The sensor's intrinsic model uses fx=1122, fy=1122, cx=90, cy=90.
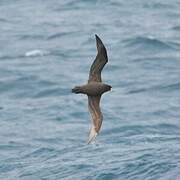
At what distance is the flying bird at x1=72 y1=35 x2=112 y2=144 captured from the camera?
55.3 feet

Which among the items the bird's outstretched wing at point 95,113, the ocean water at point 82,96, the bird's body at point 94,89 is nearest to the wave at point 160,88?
the ocean water at point 82,96

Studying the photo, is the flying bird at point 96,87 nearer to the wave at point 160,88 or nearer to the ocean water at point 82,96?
the ocean water at point 82,96

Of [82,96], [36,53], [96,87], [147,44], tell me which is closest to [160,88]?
[82,96]

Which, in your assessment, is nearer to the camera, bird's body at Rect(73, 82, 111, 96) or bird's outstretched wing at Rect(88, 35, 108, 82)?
bird's body at Rect(73, 82, 111, 96)

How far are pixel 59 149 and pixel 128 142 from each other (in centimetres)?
151

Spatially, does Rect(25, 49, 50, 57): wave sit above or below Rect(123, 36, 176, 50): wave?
below

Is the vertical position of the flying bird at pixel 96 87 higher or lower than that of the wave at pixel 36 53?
higher

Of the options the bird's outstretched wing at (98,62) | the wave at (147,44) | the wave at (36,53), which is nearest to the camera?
the bird's outstretched wing at (98,62)

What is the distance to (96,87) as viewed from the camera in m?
16.9

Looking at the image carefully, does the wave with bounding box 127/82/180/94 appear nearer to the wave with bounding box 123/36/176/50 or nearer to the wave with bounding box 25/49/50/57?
the wave with bounding box 123/36/176/50

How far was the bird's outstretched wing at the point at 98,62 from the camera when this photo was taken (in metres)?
17.1

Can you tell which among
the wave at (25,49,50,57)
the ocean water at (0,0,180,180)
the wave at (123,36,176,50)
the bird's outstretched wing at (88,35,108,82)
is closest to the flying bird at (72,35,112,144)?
the bird's outstretched wing at (88,35,108,82)

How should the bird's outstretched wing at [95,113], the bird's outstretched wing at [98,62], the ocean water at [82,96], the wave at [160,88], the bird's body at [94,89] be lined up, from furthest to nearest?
the wave at [160,88] → the ocean water at [82,96] → the bird's outstretched wing at [98,62] → the bird's outstretched wing at [95,113] → the bird's body at [94,89]

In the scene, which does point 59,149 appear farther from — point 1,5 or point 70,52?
point 1,5
